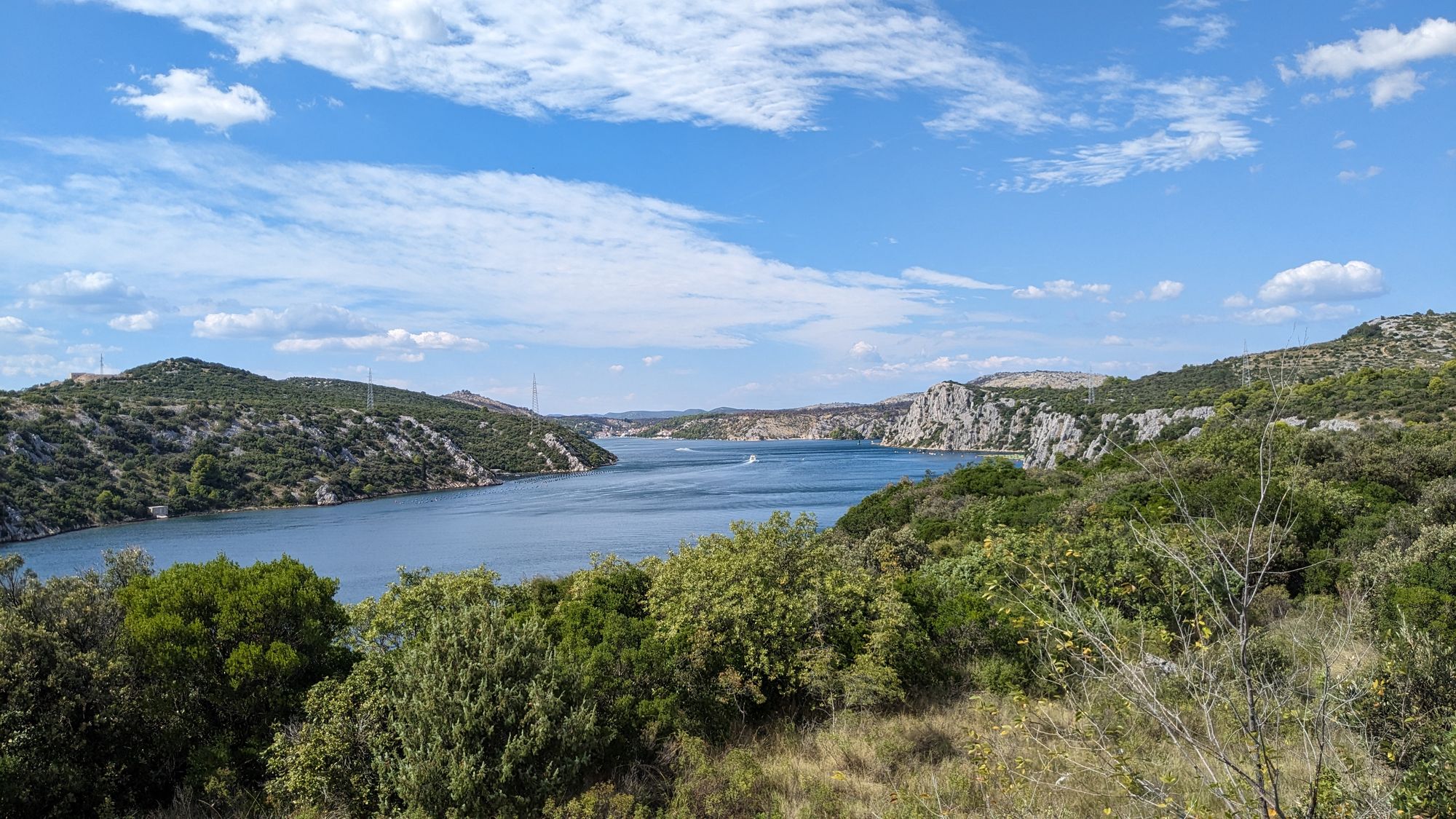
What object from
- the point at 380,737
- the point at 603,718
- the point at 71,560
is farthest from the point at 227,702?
the point at 71,560

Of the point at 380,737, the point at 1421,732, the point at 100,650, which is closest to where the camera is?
the point at 1421,732

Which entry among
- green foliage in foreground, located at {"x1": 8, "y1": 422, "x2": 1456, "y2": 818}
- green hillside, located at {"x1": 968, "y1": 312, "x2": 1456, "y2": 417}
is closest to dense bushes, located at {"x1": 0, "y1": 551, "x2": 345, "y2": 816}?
green foliage in foreground, located at {"x1": 8, "y1": 422, "x2": 1456, "y2": 818}

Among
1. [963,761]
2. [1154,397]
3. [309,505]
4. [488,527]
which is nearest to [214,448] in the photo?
[309,505]

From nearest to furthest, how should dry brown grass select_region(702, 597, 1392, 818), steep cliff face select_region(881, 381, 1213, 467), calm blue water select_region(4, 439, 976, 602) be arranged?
dry brown grass select_region(702, 597, 1392, 818), calm blue water select_region(4, 439, 976, 602), steep cliff face select_region(881, 381, 1213, 467)

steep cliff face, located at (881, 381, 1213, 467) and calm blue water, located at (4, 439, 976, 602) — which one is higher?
steep cliff face, located at (881, 381, 1213, 467)

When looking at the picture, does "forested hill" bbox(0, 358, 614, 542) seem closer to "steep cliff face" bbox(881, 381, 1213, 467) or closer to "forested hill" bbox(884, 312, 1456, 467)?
"steep cliff face" bbox(881, 381, 1213, 467)

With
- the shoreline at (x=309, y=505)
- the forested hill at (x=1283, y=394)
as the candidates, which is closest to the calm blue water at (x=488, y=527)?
the shoreline at (x=309, y=505)

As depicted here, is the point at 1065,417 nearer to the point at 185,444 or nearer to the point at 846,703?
the point at 846,703
